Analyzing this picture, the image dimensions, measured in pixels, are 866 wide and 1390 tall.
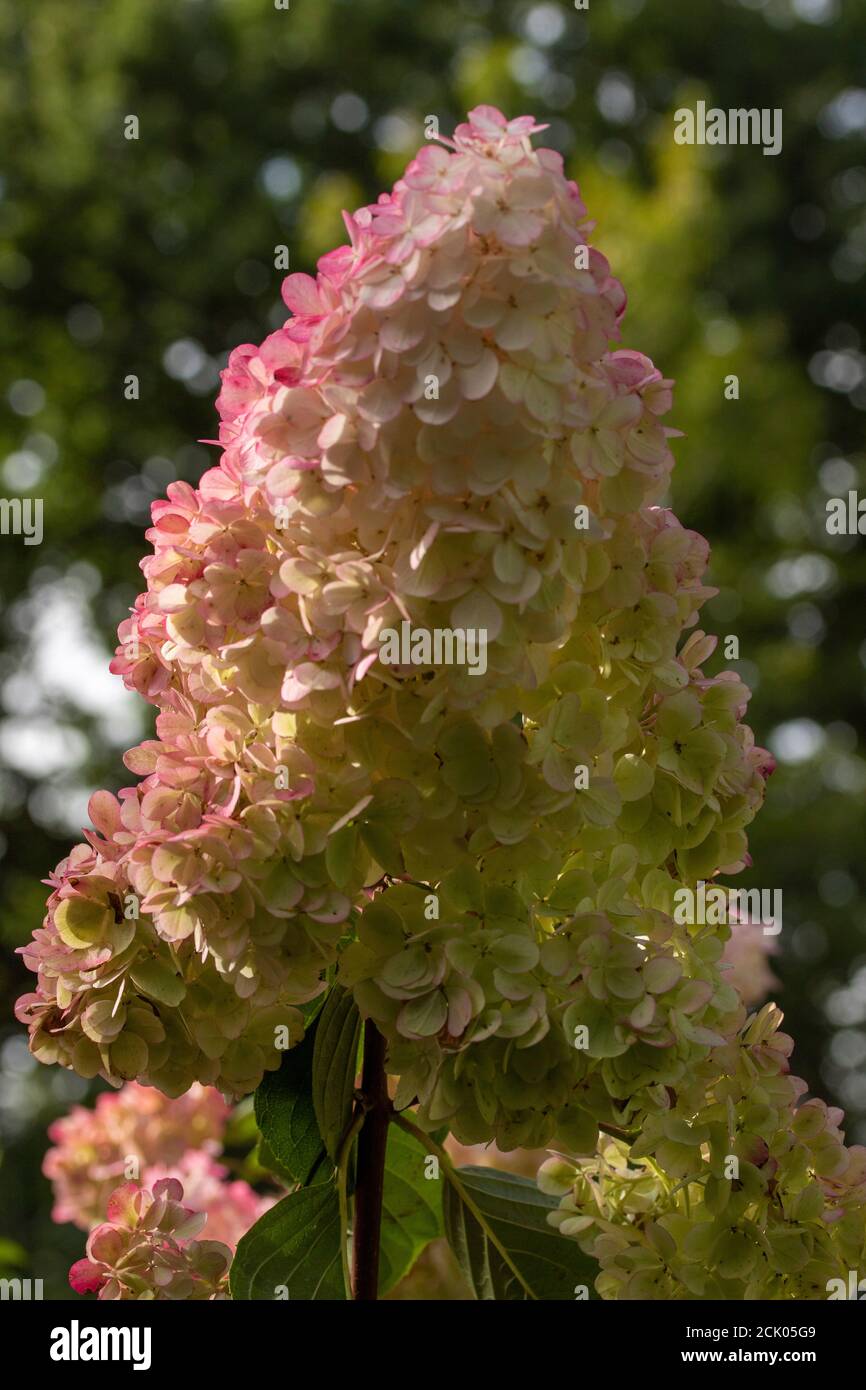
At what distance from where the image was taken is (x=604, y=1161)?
779 mm

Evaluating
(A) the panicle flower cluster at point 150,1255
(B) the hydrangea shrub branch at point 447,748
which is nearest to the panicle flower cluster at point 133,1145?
(A) the panicle flower cluster at point 150,1255

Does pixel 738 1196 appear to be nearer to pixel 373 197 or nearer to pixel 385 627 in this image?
pixel 385 627

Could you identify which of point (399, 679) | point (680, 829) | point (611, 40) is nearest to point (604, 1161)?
point (680, 829)

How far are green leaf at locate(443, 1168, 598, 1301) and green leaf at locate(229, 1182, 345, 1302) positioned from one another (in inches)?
3.6

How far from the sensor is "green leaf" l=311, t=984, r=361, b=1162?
0.73m

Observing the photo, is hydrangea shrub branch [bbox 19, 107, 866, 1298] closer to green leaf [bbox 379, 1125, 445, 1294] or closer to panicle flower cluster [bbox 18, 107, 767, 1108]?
panicle flower cluster [bbox 18, 107, 767, 1108]

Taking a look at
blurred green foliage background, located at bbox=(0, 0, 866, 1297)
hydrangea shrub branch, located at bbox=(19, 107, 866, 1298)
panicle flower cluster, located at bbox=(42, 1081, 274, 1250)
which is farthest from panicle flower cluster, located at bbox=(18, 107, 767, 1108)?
blurred green foliage background, located at bbox=(0, 0, 866, 1297)

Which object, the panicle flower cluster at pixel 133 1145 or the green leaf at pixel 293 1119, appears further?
the panicle flower cluster at pixel 133 1145

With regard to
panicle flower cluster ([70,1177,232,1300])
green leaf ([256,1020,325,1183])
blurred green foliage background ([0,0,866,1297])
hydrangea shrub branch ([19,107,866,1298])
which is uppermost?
blurred green foliage background ([0,0,866,1297])

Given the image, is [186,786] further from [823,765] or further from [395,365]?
[823,765]

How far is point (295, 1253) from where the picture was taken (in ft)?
2.46

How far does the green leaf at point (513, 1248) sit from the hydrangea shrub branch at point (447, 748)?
11 centimetres

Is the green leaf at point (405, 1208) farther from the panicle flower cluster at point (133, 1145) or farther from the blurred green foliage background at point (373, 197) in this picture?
the blurred green foliage background at point (373, 197)

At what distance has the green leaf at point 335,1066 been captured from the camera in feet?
2.39
